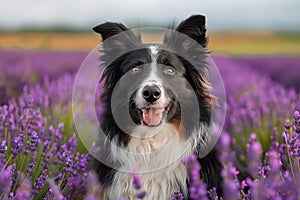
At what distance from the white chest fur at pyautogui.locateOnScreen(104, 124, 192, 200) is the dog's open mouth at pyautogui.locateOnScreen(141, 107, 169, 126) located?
0.10m

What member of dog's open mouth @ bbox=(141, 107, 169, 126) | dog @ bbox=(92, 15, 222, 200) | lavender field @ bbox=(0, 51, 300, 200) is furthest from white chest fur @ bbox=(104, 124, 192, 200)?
lavender field @ bbox=(0, 51, 300, 200)

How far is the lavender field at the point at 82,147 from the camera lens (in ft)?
7.09

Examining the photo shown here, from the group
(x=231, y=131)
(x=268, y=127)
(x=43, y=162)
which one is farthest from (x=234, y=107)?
(x=43, y=162)

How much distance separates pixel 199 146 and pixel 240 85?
5800 millimetres

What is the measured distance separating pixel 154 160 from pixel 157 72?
0.70m

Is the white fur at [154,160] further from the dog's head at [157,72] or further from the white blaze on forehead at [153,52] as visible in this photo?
the white blaze on forehead at [153,52]

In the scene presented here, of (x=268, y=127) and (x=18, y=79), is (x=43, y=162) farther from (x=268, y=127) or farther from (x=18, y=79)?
(x=18, y=79)

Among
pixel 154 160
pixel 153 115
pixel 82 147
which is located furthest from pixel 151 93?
pixel 82 147

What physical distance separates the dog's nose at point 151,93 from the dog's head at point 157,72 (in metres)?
0.08

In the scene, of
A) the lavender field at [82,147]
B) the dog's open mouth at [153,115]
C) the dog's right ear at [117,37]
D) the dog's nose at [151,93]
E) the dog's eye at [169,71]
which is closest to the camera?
the lavender field at [82,147]

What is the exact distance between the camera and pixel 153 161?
3.84 meters

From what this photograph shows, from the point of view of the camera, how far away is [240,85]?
9398mm

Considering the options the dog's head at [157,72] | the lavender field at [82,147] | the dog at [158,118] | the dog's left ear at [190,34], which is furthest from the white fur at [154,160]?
the dog's left ear at [190,34]

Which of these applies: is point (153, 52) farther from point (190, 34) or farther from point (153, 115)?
point (153, 115)
